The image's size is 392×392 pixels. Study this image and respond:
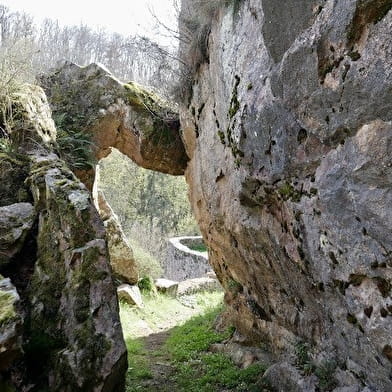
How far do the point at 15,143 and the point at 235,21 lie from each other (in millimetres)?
4163

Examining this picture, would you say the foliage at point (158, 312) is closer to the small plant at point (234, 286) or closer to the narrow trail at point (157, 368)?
the narrow trail at point (157, 368)

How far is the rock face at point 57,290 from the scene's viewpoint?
4.11 m

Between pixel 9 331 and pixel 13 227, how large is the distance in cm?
212

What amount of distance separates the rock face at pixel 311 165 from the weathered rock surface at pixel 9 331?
3018 mm

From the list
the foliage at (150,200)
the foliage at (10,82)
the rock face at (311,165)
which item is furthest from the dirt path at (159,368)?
the foliage at (150,200)

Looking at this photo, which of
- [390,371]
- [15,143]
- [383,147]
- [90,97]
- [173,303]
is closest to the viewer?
[383,147]

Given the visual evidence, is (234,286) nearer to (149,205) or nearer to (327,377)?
(327,377)

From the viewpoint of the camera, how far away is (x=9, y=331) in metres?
3.65

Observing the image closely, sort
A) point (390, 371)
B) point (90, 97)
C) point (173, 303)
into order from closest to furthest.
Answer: point (390, 371)
point (90, 97)
point (173, 303)

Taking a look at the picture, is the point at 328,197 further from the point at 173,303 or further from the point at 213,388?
the point at 173,303

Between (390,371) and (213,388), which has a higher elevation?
(390,371)

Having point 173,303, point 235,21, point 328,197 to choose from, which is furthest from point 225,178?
point 173,303

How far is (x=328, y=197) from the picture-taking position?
13.1 ft

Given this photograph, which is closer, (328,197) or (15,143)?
(328,197)
